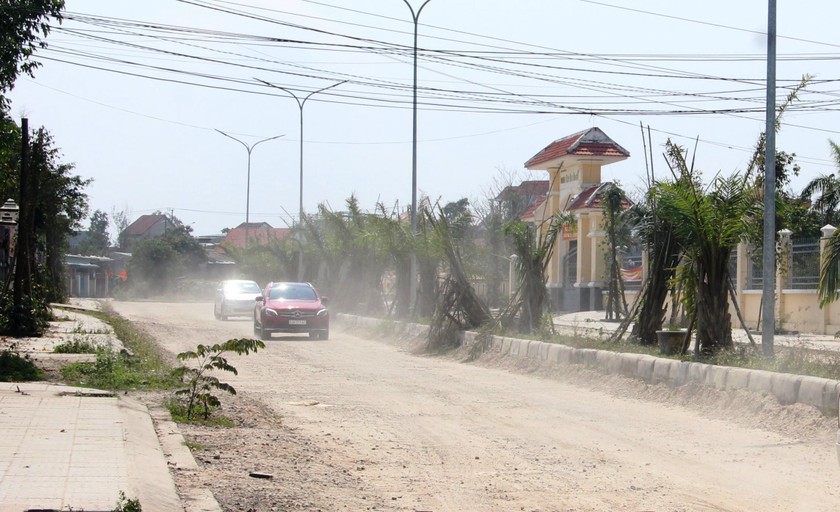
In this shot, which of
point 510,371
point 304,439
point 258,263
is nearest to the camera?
point 304,439

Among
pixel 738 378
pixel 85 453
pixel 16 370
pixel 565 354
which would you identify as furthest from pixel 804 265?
pixel 85 453

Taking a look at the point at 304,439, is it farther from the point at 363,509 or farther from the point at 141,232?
the point at 141,232

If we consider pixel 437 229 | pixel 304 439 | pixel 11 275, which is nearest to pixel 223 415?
pixel 304 439

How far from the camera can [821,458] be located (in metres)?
9.09

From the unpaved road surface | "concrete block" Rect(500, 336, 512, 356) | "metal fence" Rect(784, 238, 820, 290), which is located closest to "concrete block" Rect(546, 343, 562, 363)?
the unpaved road surface

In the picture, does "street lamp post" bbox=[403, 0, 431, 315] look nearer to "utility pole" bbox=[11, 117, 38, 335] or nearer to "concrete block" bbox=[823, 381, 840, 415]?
"utility pole" bbox=[11, 117, 38, 335]

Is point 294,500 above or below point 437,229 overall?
below

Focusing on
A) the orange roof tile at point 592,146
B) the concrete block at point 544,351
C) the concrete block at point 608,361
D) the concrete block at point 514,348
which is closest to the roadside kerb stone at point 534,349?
the concrete block at point 544,351

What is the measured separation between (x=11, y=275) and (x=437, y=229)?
9.79 meters

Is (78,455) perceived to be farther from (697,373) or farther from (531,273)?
(531,273)

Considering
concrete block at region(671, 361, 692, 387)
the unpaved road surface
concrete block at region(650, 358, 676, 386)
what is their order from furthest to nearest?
concrete block at region(650, 358, 676, 386), concrete block at region(671, 361, 692, 387), the unpaved road surface

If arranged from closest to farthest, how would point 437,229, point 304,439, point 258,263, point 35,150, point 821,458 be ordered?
1. point 821,458
2. point 304,439
3. point 437,229
4. point 35,150
5. point 258,263

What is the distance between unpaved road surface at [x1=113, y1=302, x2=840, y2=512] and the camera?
23.5ft

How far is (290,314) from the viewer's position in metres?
27.5
